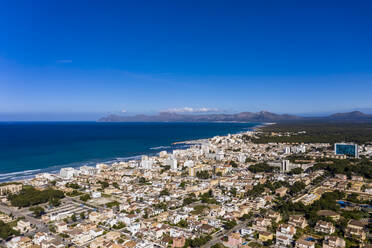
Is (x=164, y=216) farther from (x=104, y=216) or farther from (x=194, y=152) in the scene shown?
(x=194, y=152)

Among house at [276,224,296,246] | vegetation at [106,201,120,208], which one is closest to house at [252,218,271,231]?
house at [276,224,296,246]

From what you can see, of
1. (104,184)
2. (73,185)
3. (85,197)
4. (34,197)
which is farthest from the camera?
(104,184)

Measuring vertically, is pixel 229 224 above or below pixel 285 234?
below

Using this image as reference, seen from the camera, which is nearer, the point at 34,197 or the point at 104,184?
the point at 34,197

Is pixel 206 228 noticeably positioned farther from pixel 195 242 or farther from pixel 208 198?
pixel 208 198

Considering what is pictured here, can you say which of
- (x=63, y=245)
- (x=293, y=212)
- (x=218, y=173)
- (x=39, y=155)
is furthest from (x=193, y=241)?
(x=39, y=155)

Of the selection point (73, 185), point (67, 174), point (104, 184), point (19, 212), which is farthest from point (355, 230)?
point (67, 174)

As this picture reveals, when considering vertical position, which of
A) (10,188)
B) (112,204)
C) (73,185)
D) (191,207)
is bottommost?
(191,207)

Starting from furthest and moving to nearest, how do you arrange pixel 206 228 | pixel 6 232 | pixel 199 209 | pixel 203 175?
pixel 203 175, pixel 199 209, pixel 206 228, pixel 6 232

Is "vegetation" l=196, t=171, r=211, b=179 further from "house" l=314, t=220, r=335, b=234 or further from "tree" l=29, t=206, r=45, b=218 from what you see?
"tree" l=29, t=206, r=45, b=218
